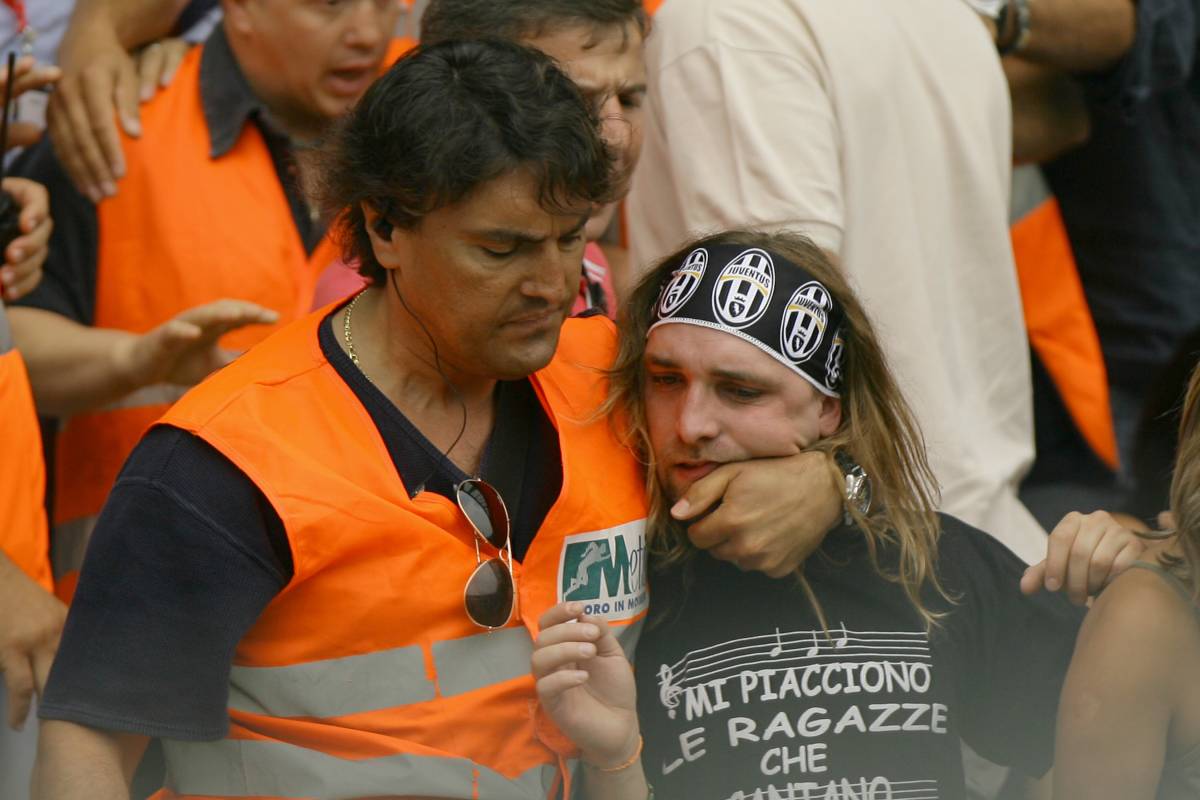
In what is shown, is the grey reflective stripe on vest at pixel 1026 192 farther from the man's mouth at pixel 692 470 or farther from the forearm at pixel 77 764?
the forearm at pixel 77 764

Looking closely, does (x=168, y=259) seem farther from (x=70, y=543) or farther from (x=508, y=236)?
(x=508, y=236)

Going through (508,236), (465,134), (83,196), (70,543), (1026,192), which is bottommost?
(70,543)

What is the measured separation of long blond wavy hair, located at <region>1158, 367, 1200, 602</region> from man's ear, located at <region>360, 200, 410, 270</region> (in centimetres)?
109

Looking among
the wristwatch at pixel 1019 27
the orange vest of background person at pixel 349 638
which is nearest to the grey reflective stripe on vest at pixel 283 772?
the orange vest of background person at pixel 349 638

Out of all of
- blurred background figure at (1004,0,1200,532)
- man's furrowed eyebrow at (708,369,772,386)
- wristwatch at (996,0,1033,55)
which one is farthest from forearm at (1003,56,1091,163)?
man's furrowed eyebrow at (708,369,772,386)

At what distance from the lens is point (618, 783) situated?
2193mm

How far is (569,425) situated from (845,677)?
21.0 inches

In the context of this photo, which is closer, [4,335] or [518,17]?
[4,335]

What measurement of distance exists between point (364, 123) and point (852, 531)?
36.6 inches

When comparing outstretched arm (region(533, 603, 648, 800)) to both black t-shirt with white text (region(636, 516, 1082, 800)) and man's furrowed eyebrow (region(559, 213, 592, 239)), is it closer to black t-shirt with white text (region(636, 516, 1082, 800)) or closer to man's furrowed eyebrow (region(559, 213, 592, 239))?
black t-shirt with white text (region(636, 516, 1082, 800))

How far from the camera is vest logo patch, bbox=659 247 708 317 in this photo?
93.2 inches

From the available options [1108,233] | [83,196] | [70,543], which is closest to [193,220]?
[83,196]

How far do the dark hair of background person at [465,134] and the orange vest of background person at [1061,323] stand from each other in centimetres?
137

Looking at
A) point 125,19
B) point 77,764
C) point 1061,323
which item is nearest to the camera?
point 77,764
